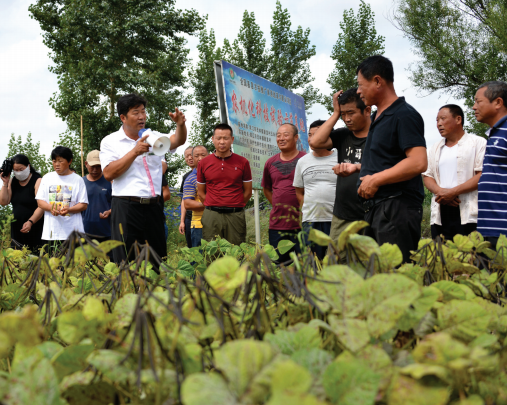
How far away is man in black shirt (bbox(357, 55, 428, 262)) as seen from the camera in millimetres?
2500

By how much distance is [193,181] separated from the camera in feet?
19.8

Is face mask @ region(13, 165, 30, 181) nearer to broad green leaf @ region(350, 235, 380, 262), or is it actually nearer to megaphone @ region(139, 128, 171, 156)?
megaphone @ region(139, 128, 171, 156)

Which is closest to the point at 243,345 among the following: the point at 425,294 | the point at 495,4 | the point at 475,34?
the point at 425,294

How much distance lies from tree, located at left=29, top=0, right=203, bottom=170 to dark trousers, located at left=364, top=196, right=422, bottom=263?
2206cm

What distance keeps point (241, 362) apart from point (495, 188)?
10.9 feet

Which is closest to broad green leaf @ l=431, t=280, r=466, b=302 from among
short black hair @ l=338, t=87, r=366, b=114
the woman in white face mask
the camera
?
short black hair @ l=338, t=87, r=366, b=114

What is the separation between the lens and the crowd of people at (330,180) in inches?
103

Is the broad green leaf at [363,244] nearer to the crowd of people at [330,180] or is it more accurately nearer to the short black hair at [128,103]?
the crowd of people at [330,180]

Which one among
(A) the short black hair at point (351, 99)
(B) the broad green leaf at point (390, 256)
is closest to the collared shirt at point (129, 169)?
(A) the short black hair at point (351, 99)

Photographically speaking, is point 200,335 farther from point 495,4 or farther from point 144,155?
point 495,4

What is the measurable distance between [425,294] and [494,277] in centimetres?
44

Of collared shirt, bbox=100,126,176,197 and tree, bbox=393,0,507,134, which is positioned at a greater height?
tree, bbox=393,0,507,134

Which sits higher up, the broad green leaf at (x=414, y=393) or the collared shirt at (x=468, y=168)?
the collared shirt at (x=468, y=168)

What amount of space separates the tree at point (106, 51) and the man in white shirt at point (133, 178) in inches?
799
